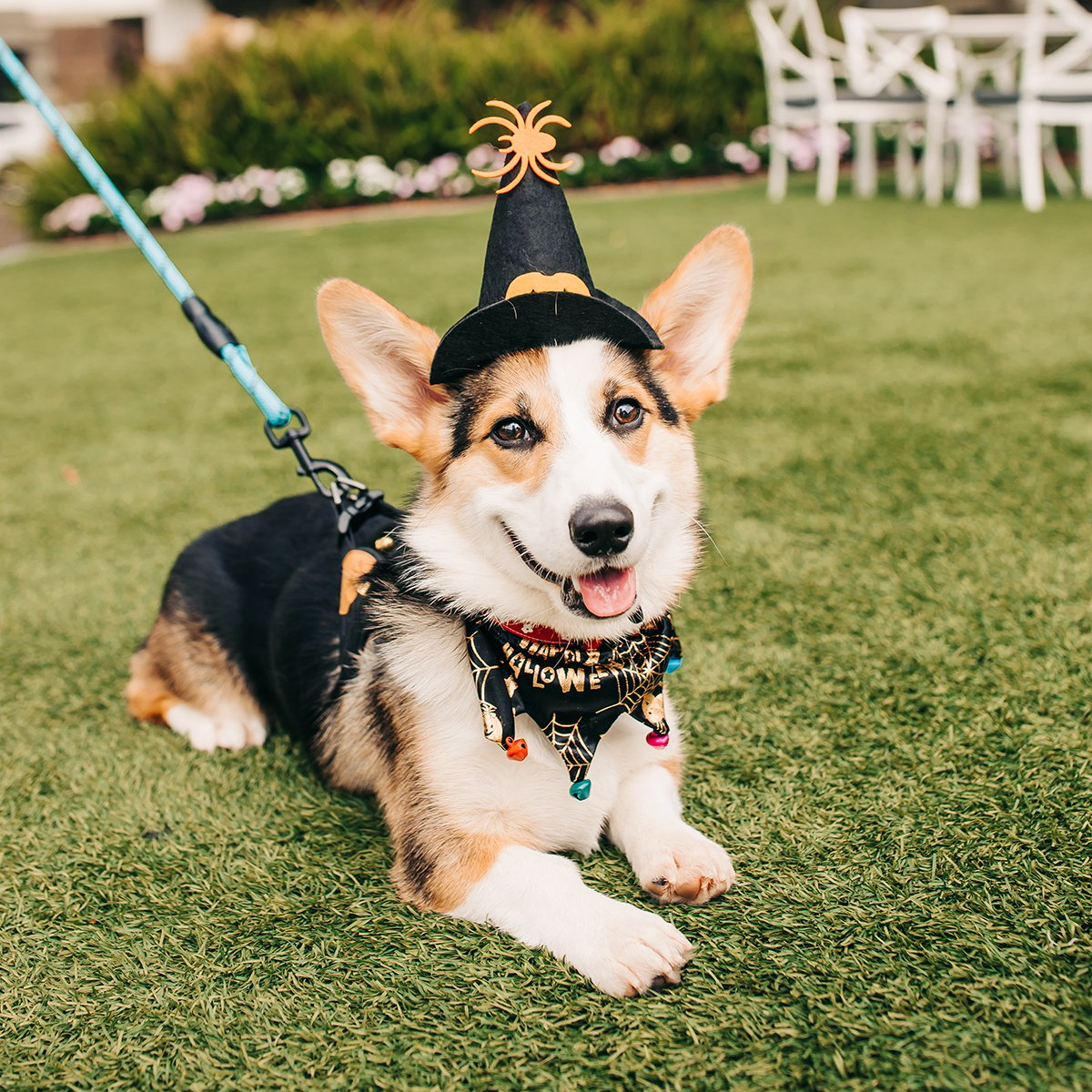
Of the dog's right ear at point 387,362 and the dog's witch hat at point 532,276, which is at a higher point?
the dog's witch hat at point 532,276

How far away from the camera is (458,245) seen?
384 inches

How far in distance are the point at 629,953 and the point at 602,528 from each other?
27.8 inches

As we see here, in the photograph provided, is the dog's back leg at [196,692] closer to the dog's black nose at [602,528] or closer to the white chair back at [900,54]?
the dog's black nose at [602,528]

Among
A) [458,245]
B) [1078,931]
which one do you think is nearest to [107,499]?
[1078,931]

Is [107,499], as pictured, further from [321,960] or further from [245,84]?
[245,84]

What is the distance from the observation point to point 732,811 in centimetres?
233

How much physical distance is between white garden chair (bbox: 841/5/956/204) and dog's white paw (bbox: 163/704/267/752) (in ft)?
30.9

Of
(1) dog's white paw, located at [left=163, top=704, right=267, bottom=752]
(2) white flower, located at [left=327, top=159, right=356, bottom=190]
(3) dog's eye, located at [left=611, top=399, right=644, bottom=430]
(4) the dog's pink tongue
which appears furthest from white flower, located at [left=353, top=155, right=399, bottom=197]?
(4) the dog's pink tongue

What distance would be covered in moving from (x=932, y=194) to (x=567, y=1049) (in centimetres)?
1059

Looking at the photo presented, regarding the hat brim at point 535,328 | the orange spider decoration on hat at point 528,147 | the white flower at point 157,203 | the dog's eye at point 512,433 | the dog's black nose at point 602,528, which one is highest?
the orange spider decoration on hat at point 528,147

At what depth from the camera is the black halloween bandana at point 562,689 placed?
2.05m

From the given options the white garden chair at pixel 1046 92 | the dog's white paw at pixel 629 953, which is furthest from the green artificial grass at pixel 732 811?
the white garden chair at pixel 1046 92

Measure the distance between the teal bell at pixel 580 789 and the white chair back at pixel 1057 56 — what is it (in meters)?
9.61

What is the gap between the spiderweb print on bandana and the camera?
6.75 feet
